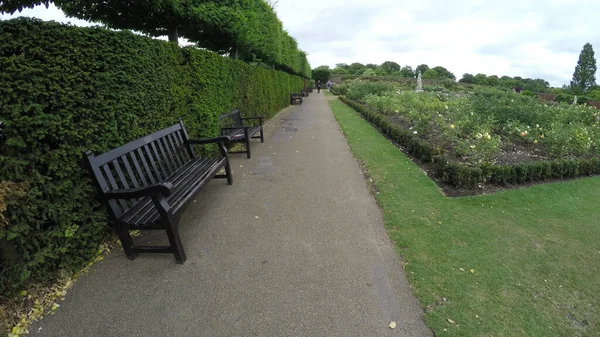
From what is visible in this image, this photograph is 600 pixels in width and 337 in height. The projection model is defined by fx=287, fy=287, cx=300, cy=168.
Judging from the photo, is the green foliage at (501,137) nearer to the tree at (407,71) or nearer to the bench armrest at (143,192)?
the bench armrest at (143,192)

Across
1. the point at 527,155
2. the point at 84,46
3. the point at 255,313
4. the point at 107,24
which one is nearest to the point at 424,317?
the point at 255,313

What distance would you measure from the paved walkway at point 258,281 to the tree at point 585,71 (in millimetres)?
82110

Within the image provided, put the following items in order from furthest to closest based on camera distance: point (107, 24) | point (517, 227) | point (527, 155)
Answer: point (527, 155) → point (107, 24) → point (517, 227)

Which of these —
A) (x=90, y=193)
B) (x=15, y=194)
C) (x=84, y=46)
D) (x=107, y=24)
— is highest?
(x=107, y=24)

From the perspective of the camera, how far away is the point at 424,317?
7.13 ft

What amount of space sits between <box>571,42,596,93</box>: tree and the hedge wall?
8376cm

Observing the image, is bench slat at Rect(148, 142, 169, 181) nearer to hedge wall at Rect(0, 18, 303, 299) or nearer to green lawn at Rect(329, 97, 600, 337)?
hedge wall at Rect(0, 18, 303, 299)

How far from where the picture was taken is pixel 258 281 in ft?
8.31

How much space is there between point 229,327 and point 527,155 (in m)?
6.97

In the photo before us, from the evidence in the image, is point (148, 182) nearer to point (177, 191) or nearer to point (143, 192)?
point (177, 191)

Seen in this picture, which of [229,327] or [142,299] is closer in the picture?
[229,327]

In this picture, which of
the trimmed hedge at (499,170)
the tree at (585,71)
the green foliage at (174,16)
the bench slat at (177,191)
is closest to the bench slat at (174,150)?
the bench slat at (177,191)

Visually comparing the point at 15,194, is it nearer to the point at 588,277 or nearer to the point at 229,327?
the point at 229,327

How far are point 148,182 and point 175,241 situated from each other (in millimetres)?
1202
